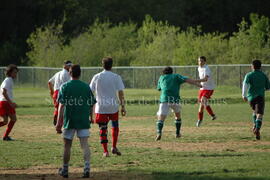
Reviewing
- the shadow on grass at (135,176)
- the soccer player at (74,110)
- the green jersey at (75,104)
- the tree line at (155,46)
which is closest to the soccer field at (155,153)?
the shadow on grass at (135,176)

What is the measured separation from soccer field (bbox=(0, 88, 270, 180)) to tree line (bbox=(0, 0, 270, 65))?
44.8 meters

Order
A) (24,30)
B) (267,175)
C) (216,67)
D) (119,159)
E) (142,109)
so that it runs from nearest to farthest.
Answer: (267,175), (119,159), (142,109), (216,67), (24,30)

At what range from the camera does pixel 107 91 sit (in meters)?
14.0

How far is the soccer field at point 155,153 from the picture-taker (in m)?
11.4

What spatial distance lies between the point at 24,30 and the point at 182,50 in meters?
28.3

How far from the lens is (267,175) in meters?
10.7

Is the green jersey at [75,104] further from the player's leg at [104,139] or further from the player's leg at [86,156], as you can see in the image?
the player's leg at [104,139]

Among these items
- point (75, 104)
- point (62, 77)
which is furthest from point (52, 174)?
point (62, 77)

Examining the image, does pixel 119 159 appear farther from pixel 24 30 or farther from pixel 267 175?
pixel 24 30

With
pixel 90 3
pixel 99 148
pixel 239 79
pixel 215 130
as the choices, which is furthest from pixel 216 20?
pixel 99 148

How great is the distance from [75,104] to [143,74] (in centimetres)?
3005

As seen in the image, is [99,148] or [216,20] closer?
[99,148]

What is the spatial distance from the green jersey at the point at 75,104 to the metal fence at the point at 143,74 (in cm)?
2550

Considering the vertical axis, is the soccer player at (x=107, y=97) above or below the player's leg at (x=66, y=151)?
above
